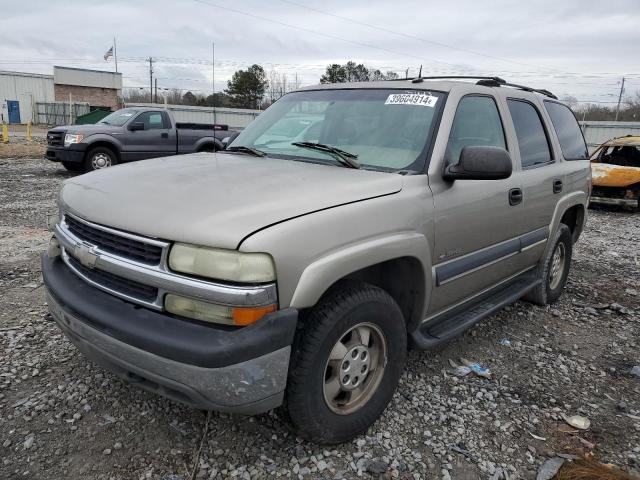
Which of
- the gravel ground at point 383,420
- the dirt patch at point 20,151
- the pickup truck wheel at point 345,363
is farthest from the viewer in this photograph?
the dirt patch at point 20,151

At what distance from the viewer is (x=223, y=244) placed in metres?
1.94

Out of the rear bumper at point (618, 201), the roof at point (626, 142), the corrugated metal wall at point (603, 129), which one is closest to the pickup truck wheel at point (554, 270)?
the rear bumper at point (618, 201)

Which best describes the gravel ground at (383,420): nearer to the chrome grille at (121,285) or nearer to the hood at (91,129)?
the chrome grille at (121,285)

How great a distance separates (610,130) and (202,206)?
114ft

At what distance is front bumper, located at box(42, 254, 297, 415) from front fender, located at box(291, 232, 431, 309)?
0.11m

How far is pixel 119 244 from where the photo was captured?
221 cm

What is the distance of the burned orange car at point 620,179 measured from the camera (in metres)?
10.1

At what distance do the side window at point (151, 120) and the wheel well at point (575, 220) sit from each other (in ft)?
34.0

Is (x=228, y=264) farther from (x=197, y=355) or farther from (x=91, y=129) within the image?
(x=91, y=129)

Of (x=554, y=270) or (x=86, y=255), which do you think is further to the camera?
(x=554, y=270)

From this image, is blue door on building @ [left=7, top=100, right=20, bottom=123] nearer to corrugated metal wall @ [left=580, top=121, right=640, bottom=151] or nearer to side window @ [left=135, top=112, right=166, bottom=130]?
side window @ [left=135, top=112, right=166, bottom=130]

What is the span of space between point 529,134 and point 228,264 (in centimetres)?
297

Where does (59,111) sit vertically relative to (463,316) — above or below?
above

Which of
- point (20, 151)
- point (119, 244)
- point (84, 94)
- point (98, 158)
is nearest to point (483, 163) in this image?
point (119, 244)
